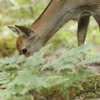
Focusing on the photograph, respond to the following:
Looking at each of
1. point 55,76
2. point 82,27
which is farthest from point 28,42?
point 55,76

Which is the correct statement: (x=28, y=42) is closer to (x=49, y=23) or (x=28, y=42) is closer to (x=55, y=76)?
(x=49, y=23)

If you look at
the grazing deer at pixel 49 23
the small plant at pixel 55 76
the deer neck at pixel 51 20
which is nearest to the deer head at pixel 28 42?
the grazing deer at pixel 49 23

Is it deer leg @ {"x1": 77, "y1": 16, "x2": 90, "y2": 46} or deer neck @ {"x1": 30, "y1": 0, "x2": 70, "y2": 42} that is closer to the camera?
deer neck @ {"x1": 30, "y1": 0, "x2": 70, "y2": 42}

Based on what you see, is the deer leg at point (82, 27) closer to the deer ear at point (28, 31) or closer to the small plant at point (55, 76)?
the deer ear at point (28, 31)

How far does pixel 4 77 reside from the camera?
180 cm

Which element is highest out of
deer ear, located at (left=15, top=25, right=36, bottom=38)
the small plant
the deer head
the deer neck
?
the deer neck

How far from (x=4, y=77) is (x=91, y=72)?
970 mm

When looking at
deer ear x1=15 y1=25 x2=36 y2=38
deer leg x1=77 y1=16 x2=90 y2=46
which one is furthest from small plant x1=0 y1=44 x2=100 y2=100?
deer leg x1=77 y1=16 x2=90 y2=46

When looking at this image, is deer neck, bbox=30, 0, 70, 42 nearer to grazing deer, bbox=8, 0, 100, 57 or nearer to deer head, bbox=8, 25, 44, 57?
grazing deer, bbox=8, 0, 100, 57

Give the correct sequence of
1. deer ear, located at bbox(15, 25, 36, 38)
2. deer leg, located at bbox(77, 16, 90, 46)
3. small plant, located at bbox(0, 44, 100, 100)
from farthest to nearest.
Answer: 1. deer leg, located at bbox(77, 16, 90, 46)
2. deer ear, located at bbox(15, 25, 36, 38)
3. small plant, located at bbox(0, 44, 100, 100)

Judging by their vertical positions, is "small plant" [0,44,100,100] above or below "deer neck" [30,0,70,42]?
below

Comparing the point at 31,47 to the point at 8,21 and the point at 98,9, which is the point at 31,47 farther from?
the point at 8,21

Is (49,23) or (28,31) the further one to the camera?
(49,23)

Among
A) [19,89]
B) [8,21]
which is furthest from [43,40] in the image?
[8,21]
